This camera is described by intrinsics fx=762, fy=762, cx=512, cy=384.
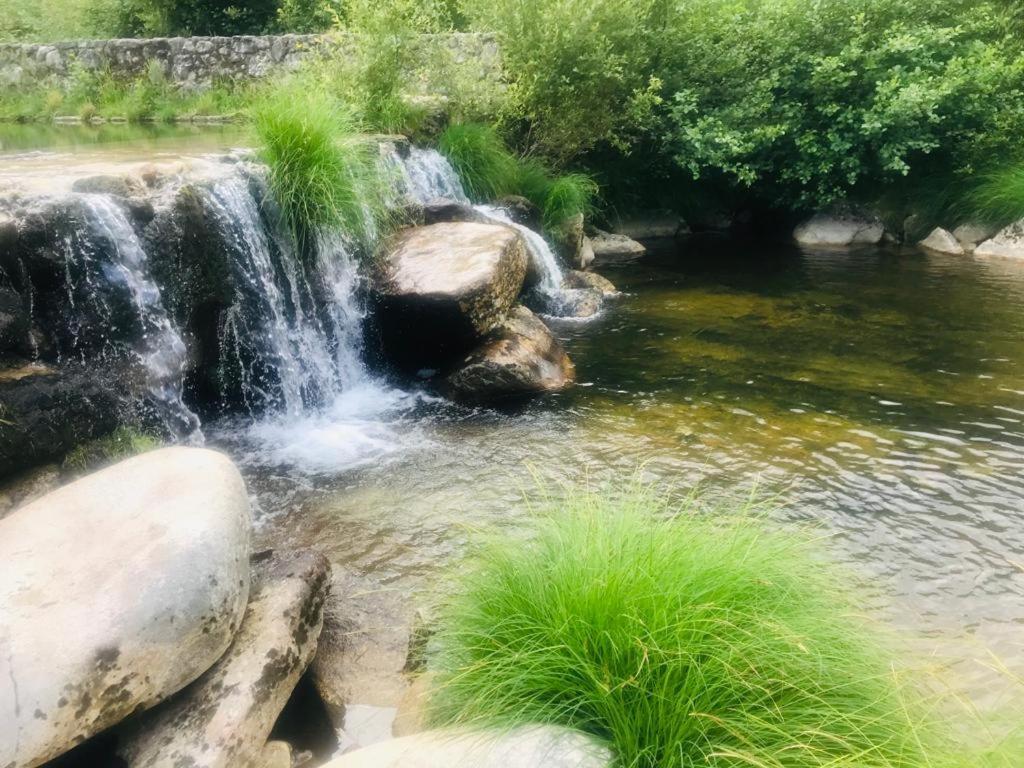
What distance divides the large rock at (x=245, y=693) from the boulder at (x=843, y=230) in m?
12.0

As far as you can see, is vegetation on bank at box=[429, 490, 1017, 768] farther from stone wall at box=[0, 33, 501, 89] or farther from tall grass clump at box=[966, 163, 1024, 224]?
stone wall at box=[0, 33, 501, 89]

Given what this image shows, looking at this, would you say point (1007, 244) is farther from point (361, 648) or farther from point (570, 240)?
point (361, 648)

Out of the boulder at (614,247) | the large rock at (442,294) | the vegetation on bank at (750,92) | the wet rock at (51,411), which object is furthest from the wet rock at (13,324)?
the boulder at (614,247)

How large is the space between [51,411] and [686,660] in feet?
13.9

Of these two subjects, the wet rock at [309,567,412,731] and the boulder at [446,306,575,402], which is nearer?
the wet rock at [309,567,412,731]

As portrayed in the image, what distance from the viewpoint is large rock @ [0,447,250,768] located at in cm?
266

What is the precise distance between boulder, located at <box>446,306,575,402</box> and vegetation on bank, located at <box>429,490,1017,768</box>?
3.97 meters

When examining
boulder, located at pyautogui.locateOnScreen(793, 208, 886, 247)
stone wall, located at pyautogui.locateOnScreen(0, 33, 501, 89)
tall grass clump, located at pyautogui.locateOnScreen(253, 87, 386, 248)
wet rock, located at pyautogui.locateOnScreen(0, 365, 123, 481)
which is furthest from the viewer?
stone wall, located at pyautogui.locateOnScreen(0, 33, 501, 89)

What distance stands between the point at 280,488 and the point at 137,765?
2.63 meters

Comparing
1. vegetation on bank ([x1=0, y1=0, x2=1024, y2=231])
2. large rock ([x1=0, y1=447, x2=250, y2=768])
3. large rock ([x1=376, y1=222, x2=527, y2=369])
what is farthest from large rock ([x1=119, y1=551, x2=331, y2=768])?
vegetation on bank ([x1=0, y1=0, x2=1024, y2=231])

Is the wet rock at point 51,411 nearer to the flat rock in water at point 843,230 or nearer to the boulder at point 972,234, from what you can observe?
the flat rock in water at point 843,230

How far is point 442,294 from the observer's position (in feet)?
23.0

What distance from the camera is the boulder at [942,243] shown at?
1206cm

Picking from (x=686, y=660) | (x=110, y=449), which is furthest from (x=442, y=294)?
(x=686, y=660)
